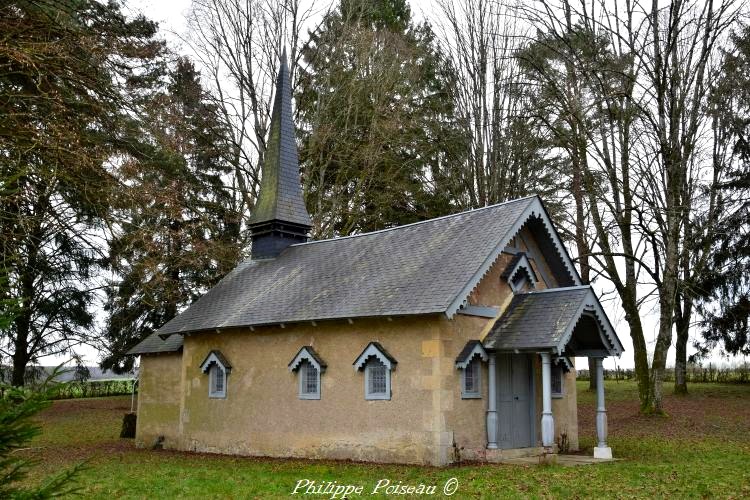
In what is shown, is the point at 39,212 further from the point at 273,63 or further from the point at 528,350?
the point at 273,63

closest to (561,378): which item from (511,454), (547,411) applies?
(511,454)

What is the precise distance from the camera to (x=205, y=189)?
29750 millimetres

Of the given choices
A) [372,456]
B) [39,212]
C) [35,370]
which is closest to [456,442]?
[372,456]

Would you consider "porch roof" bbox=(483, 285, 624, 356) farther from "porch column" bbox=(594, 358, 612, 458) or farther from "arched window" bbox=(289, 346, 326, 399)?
"arched window" bbox=(289, 346, 326, 399)

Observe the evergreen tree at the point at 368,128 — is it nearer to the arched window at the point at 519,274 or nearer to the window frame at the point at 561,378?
the arched window at the point at 519,274

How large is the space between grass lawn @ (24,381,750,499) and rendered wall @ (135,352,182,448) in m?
0.84

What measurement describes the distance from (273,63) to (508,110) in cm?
950

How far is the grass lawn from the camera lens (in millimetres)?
11070

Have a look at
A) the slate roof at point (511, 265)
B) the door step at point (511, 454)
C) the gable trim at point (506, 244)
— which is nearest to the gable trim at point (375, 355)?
the gable trim at point (506, 244)

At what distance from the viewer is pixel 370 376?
607 inches

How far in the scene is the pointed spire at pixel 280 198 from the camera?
22.7 metres

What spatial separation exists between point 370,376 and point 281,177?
10.1 metres

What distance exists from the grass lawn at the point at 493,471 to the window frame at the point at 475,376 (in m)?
1.61

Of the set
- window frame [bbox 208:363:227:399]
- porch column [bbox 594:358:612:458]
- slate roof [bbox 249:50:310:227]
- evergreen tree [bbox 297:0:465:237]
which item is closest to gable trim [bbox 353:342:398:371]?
porch column [bbox 594:358:612:458]
